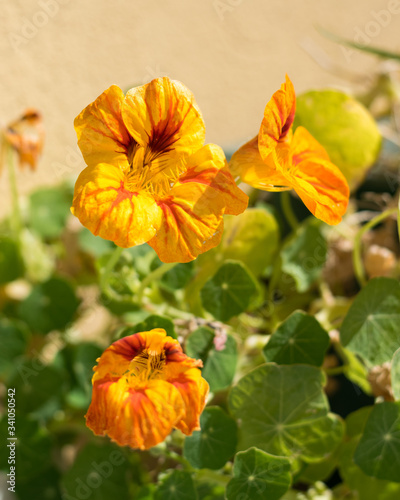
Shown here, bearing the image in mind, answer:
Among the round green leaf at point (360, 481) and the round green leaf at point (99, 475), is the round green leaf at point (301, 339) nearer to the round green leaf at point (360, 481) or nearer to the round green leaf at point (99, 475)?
the round green leaf at point (360, 481)

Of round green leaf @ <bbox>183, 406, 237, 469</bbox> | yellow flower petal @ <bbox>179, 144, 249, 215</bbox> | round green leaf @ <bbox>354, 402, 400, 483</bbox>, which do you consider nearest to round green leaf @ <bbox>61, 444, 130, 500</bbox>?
round green leaf @ <bbox>183, 406, 237, 469</bbox>

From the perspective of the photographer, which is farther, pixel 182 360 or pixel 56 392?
pixel 56 392

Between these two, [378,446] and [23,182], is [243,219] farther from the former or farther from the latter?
[23,182]

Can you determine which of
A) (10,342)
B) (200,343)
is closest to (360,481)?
(200,343)

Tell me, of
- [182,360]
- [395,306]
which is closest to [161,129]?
[182,360]

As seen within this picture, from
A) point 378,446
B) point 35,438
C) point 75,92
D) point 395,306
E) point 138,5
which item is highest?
point 138,5

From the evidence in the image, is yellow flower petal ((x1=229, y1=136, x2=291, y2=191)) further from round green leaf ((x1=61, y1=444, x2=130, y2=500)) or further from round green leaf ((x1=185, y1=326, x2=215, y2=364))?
round green leaf ((x1=61, y1=444, x2=130, y2=500))

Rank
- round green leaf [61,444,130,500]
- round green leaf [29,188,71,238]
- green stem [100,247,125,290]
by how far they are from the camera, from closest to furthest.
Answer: green stem [100,247,125,290], round green leaf [61,444,130,500], round green leaf [29,188,71,238]
